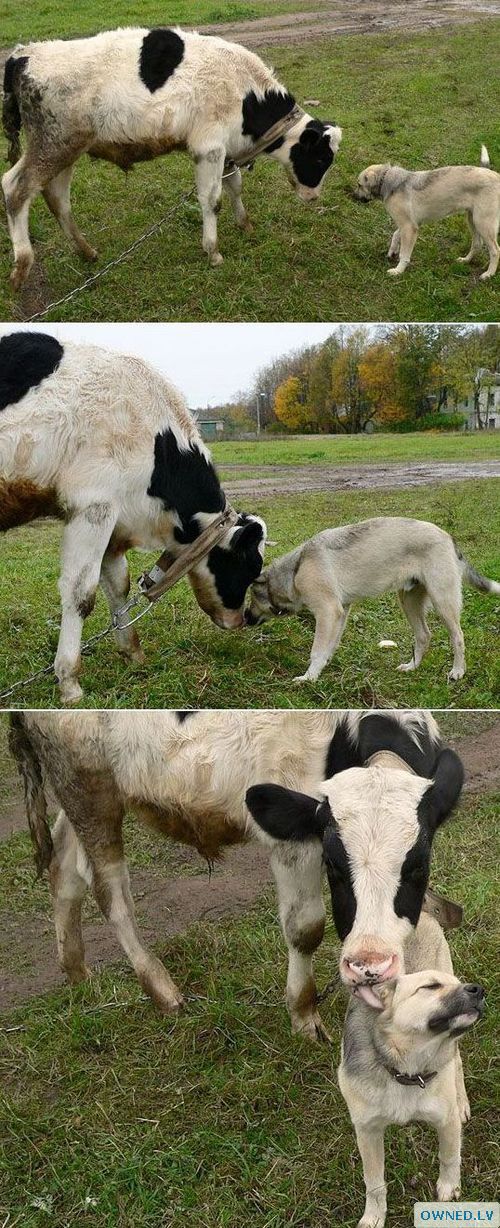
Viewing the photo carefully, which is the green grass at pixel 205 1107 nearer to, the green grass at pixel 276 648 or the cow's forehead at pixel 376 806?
the cow's forehead at pixel 376 806

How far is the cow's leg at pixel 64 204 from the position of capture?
8.35 m

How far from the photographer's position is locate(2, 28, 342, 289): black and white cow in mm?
7336

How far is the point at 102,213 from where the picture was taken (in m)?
9.39

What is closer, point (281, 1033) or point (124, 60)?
point (281, 1033)

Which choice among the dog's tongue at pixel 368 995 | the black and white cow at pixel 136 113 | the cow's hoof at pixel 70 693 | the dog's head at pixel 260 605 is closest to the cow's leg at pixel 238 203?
the black and white cow at pixel 136 113

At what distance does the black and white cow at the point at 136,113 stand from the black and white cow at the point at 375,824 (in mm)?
4629

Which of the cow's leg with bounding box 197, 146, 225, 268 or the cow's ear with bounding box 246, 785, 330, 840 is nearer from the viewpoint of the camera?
the cow's ear with bounding box 246, 785, 330, 840

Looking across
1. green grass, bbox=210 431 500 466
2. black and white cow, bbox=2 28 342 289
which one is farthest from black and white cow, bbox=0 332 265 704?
black and white cow, bbox=2 28 342 289

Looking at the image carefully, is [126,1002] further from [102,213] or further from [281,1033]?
[102,213]

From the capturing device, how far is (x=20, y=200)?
26.0 ft

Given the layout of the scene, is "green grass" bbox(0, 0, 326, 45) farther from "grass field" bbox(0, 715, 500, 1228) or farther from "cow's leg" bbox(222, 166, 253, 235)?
"grass field" bbox(0, 715, 500, 1228)

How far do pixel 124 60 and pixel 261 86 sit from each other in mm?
1272

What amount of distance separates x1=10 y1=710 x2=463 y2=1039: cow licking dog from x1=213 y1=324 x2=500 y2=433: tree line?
5.05 ft

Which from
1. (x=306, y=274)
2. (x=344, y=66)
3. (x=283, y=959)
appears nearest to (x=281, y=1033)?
Result: (x=283, y=959)
